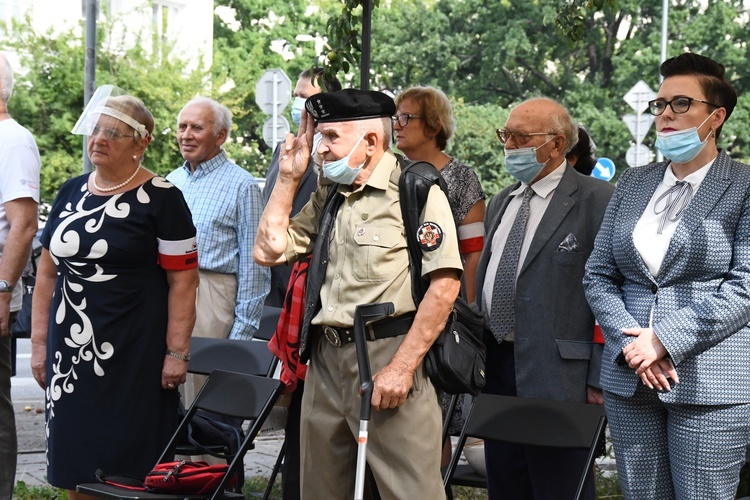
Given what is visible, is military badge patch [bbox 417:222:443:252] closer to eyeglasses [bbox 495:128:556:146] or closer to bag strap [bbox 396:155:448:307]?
bag strap [bbox 396:155:448:307]

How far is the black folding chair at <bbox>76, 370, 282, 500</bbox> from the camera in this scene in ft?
14.5

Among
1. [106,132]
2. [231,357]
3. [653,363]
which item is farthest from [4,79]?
[653,363]

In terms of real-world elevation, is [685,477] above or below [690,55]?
below

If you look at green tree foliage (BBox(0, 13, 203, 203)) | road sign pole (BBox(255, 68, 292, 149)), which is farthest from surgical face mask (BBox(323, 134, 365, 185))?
green tree foliage (BBox(0, 13, 203, 203))

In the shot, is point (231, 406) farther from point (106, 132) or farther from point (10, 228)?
point (10, 228)

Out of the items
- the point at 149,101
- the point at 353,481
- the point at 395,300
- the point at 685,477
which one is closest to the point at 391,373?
the point at 395,300

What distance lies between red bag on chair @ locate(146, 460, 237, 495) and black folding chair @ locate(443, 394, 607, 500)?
3.11 feet

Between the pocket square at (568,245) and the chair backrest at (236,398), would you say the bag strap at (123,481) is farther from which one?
Answer: the pocket square at (568,245)

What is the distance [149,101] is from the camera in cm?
2359

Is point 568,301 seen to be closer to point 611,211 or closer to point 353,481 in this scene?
point 611,211

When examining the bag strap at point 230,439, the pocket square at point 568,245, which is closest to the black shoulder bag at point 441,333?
the pocket square at point 568,245

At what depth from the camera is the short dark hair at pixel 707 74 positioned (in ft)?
12.8

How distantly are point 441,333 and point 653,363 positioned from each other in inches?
27.7

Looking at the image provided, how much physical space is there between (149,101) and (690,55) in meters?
20.6
